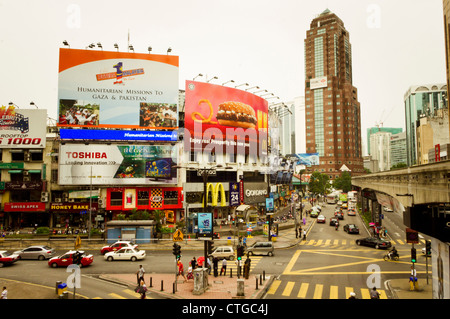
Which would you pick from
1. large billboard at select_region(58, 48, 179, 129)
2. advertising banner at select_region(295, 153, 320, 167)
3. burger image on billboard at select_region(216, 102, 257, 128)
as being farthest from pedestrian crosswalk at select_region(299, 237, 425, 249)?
advertising banner at select_region(295, 153, 320, 167)

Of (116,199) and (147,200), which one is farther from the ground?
(116,199)

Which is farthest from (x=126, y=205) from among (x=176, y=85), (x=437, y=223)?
(x=437, y=223)

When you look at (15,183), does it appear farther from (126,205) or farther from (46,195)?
(126,205)

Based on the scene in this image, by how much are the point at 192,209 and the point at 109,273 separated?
95.1 ft

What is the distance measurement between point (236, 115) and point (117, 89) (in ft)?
70.7

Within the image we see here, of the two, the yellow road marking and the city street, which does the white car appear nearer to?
the city street

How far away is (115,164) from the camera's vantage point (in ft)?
153

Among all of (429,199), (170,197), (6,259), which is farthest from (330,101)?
(6,259)

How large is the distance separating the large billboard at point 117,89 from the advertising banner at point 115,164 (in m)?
4.54

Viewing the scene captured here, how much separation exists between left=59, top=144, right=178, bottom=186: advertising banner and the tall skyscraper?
365 feet

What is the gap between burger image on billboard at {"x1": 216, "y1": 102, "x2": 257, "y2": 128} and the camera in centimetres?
5748

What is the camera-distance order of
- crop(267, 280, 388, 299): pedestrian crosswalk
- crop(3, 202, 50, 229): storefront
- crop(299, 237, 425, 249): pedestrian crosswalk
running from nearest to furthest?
crop(267, 280, 388, 299): pedestrian crosswalk → crop(299, 237, 425, 249): pedestrian crosswalk → crop(3, 202, 50, 229): storefront

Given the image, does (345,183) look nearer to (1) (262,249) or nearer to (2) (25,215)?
(1) (262,249)

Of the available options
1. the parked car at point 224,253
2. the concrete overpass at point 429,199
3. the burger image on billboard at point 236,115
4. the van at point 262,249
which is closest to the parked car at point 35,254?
the parked car at point 224,253
